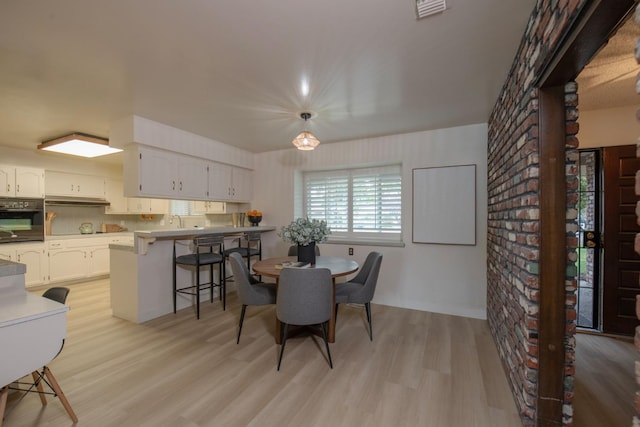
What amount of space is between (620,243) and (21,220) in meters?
7.97

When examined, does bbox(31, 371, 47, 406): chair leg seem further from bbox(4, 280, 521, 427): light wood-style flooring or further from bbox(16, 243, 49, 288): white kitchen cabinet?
bbox(16, 243, 49, 288): white kitchen cabinet

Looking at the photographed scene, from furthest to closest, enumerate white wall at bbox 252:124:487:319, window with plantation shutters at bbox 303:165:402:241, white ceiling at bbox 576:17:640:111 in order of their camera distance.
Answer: window with plantation shutters at bbox 303:165:402:241
white wall at bbox 252:124:487:319
white ceiling at bbox 576:17:640:111

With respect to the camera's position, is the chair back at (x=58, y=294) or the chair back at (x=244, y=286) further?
the chair back at (x=244, y=286)

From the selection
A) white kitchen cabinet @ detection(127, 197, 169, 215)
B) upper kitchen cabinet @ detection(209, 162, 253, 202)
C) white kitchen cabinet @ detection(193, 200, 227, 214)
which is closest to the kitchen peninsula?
upper kitchen cabinet @ detection(209, 162, 253, 202)

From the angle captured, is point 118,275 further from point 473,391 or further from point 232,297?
point 473,391

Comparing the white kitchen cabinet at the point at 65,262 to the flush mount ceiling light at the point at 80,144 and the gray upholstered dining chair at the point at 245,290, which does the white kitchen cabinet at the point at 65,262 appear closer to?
the flush mount ceiling light at the point at 80,144

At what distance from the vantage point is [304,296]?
2143 mm

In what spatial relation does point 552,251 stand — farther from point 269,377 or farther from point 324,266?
point 269,377

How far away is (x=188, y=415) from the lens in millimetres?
1683

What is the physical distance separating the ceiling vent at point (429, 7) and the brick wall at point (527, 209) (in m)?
0.49

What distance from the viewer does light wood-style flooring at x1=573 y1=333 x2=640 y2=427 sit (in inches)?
66.5

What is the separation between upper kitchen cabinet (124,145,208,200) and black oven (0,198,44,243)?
258 cm

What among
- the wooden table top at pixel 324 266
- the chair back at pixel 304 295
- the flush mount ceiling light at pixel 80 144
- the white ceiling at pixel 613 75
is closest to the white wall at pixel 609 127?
the white ceiling at pixel 613 75

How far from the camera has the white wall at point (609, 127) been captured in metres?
2.71
